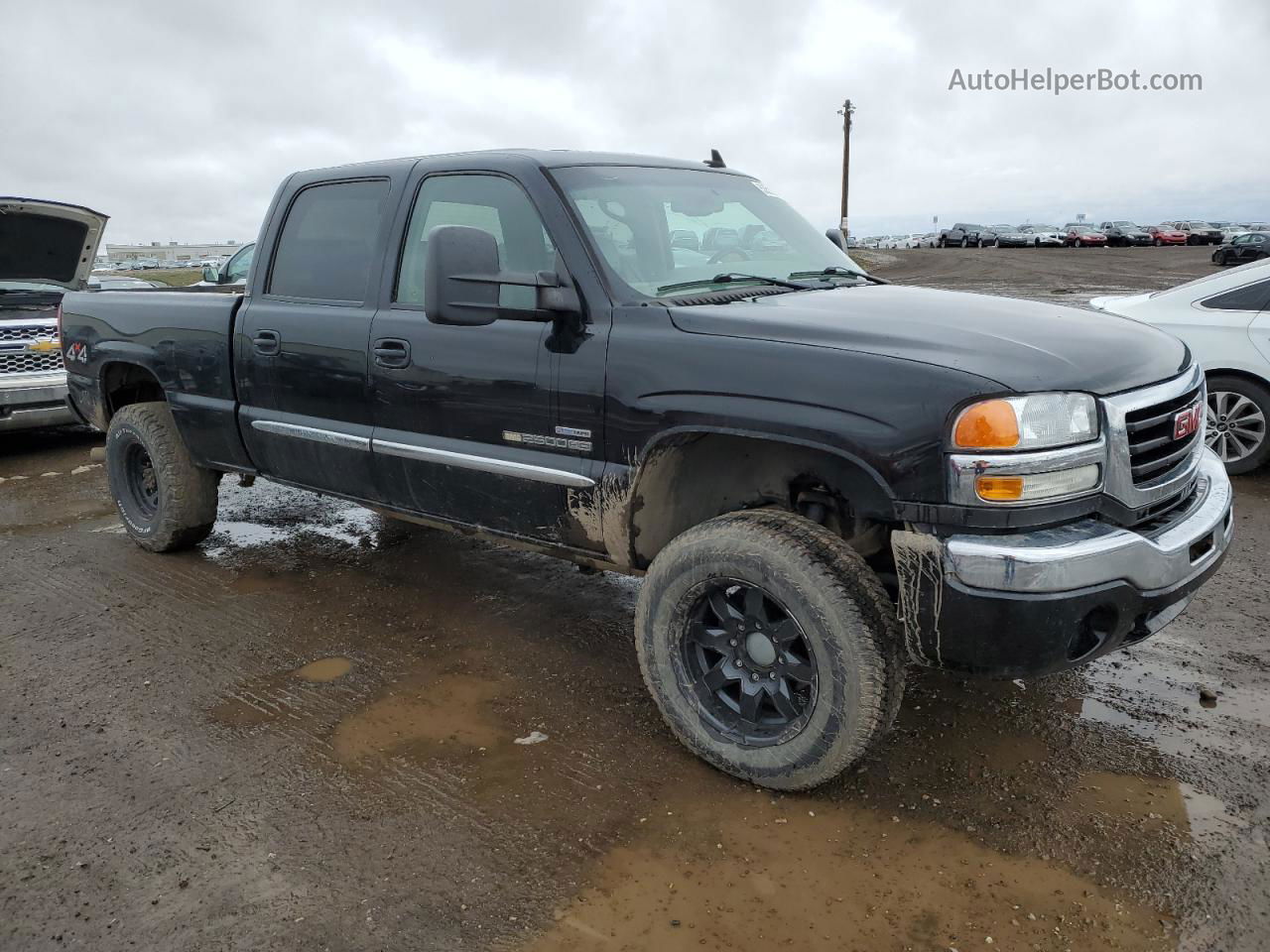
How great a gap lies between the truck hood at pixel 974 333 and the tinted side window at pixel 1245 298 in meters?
3.92

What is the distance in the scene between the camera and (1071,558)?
2.42m

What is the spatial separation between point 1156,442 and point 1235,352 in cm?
445

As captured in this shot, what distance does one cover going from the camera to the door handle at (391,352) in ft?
12.1

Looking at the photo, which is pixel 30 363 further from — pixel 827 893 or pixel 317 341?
pixel 827 893

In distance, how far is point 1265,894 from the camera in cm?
243

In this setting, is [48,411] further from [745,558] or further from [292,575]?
[745,558]

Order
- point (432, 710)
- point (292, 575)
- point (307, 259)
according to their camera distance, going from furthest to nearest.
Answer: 1. point (292, 575)
2. point (307, 259)
3. point (432, 710)

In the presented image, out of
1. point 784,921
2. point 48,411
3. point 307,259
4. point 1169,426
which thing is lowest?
point 784,921

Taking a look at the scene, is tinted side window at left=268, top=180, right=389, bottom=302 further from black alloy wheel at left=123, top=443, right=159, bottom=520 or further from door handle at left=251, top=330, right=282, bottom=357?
black alloy wheel at left=123, top=443, right=159, bottom=520

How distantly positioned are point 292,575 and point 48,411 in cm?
425

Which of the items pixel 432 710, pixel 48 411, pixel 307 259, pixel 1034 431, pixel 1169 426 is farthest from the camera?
pixel 48 411

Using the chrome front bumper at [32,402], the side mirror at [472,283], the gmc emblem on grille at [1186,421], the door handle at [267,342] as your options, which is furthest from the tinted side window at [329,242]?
the chrome front bumper at [32,402]

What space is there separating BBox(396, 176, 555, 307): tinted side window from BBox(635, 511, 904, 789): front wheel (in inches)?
46.3

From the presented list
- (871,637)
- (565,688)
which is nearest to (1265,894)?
(871,637)
